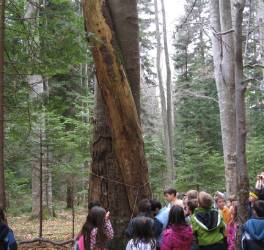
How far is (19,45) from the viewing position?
299 inches

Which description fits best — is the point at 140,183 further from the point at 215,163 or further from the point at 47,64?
the point at 215,163

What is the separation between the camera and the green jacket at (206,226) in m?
5.68

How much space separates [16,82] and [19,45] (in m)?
0.80

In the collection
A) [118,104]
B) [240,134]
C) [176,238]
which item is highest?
[118,104]

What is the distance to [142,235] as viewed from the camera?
4828mm

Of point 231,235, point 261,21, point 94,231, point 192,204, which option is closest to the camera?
point 94,231

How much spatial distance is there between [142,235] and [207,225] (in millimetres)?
1210

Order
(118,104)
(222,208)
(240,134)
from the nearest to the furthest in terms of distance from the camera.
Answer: (240,134)
(222,208)
(118,104)

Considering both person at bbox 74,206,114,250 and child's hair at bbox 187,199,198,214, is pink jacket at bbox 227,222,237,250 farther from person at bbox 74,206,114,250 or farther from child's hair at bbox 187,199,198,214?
person at bbox 74,206,114,250

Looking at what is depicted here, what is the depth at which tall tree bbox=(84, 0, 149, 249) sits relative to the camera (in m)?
7.38

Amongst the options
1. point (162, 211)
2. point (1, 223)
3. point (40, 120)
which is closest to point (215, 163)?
point (40, 120)

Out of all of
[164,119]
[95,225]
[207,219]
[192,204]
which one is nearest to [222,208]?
[192,204]

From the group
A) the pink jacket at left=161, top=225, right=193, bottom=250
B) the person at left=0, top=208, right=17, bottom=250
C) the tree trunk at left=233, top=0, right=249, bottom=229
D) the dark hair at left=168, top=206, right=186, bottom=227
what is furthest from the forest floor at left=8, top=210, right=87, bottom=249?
the tree trunk at left=233, top=0, right=249, bottom=229

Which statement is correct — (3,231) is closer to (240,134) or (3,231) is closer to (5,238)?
(5,238)
